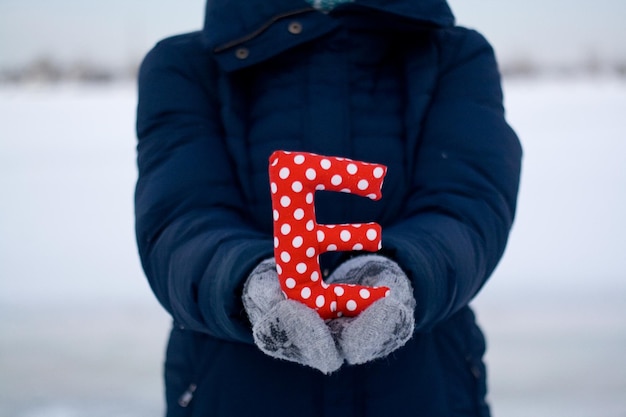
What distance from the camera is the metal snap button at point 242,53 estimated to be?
0.83 m

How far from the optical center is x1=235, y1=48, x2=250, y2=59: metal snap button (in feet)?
2.71

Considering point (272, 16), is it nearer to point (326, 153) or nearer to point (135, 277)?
point (326, 153)

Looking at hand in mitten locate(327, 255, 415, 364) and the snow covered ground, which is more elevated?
hand in mitten locate(327, 255, 415, 364)

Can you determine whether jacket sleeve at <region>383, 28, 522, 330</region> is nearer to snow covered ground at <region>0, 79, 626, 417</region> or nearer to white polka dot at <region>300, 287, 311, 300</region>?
white polka dot at <region>300, 287, 311, 300</region>

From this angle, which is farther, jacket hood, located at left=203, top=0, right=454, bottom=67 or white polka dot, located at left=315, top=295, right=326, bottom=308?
jacket hood, located at left=203, top=0, right=454, bottom=67

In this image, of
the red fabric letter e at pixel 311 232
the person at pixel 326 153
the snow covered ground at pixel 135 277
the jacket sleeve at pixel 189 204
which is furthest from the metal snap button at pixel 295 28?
the snow covered ground at pixel 135 277

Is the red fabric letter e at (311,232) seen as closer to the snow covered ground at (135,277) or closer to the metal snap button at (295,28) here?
the metal snap button at (295,28)

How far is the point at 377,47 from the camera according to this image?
0.87 metres

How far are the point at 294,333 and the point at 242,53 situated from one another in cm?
39

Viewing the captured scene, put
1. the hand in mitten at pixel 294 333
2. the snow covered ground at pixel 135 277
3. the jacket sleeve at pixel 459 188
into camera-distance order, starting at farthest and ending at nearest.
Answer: the snow covered ground at pixel 135 277, the jacket sleeve at pixel 459 188, the hand in mitten at pixel 294 333

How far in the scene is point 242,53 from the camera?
827 millimetres

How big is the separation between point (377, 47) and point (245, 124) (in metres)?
0.18

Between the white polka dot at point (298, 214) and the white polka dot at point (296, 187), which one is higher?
the white polka dot at point (296, 187)

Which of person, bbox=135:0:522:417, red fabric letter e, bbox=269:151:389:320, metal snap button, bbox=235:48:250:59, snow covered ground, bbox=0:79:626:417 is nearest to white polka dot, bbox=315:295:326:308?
red fabric letter e, bbox=269:151:389:320
